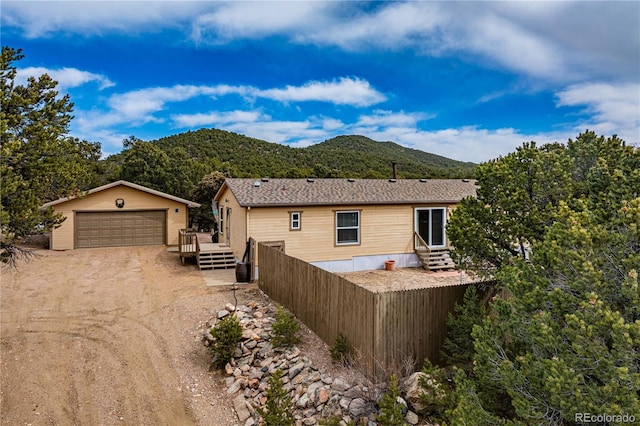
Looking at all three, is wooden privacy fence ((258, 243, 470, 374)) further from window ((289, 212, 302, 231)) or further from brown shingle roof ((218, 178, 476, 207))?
brown shingle roof ((218, 178, 476, 207))

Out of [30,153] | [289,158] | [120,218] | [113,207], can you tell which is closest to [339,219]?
[30,153]

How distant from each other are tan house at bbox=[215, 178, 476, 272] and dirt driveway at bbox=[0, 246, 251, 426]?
3.23 metres

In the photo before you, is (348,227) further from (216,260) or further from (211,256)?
(211,256)

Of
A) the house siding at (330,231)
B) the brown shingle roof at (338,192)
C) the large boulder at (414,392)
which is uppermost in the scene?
the brown shingle roof at (338,192)

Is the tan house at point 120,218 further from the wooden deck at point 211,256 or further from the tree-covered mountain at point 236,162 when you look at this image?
the tree-covered mountain at point 236,162

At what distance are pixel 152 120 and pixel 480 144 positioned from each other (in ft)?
107

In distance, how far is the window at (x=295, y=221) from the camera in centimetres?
1551

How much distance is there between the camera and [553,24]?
743cm

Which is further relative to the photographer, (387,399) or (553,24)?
(553,24)

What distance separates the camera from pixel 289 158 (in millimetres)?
44344

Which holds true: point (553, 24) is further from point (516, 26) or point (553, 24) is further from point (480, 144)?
point (480, 144)

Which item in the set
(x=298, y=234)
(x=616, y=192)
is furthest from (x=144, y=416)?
(x=298, y=234)

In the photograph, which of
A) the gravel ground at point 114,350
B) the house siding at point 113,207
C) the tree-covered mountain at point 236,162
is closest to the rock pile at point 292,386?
the gravel ground at point 114,350

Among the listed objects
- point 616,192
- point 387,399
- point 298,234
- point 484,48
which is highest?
point 484,48
